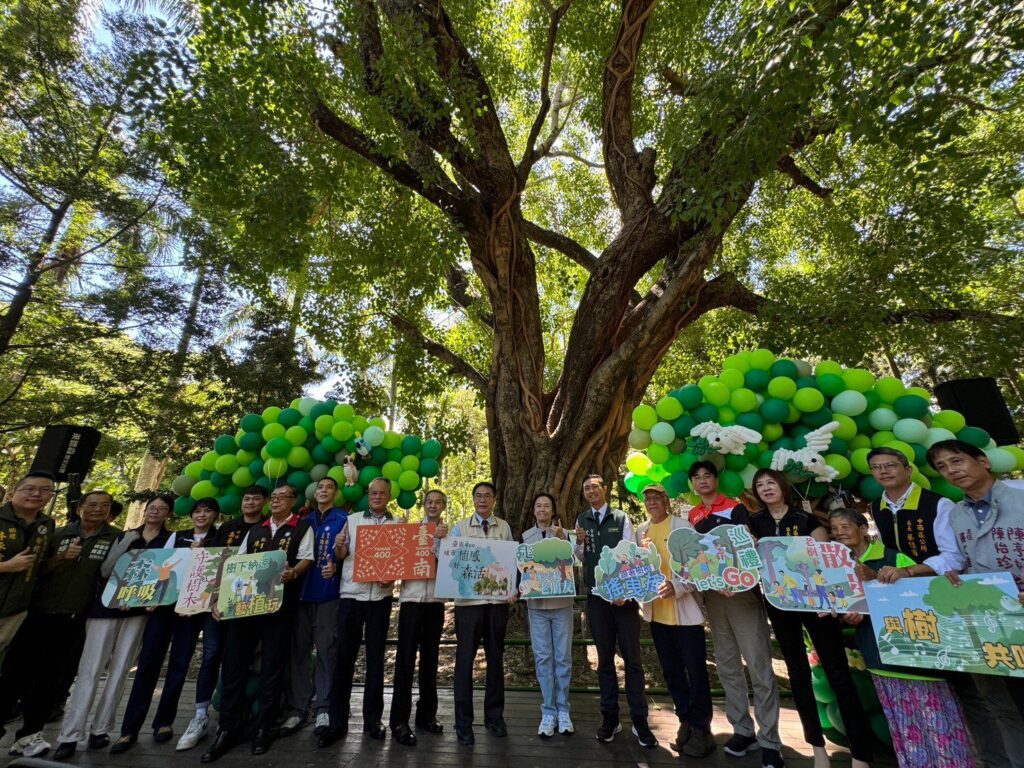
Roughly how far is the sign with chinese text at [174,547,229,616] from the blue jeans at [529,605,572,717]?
2184 mm

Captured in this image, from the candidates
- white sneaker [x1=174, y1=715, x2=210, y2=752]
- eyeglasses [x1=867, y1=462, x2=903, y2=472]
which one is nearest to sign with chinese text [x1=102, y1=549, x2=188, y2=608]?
white sneaker [x1=174, y1=715, x2=210, y2=752]

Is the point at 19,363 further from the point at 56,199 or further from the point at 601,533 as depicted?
the point at 601,533

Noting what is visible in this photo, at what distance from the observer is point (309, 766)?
2.72 metres

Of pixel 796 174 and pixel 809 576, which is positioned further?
pixel 796 174

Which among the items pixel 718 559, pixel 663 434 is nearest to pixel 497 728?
pixel 718 559

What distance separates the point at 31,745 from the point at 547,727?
325cm

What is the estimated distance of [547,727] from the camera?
306 centimetres

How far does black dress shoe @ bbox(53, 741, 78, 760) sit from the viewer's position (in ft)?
9.27

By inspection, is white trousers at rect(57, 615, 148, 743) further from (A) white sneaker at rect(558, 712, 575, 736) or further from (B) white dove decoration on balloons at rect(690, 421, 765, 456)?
(B) white dove decoration on balloons at rect(690, 421, 765, 456)

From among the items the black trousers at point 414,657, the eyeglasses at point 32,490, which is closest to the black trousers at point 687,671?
the black trousers at point 414,657

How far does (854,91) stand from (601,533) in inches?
139

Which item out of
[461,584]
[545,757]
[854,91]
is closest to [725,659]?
[545,757]

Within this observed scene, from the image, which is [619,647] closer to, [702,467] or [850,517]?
[702,467]

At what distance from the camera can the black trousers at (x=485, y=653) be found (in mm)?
3061
